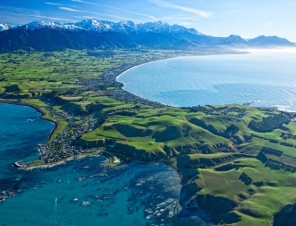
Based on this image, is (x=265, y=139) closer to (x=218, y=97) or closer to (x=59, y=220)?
(x=59, y=220)

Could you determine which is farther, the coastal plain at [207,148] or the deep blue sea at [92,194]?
the coastal plain at [207,148]

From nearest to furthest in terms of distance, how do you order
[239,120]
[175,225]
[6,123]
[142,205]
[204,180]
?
[175,225], [142,205], [204,180], [239,120], [6,123]

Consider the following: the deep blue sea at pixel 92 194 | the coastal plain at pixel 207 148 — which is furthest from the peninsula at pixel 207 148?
the deep blue sea at pixel 92 194

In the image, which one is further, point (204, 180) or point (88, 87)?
point (88, 87)

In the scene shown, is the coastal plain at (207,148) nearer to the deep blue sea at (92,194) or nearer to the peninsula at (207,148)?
the peninsula at (207,148)

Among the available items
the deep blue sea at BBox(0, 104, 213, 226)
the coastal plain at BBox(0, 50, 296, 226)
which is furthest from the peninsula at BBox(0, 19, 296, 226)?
the deep blue sea at BBox(0, 104, 213, 226)

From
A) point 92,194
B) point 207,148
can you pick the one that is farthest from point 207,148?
point 92,194

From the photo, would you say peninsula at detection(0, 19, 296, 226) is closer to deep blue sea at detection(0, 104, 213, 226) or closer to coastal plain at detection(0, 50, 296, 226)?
coastal plain at detection(0, 50, 296, 226)

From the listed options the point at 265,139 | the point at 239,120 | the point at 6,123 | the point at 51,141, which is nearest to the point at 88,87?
the point at 6,123

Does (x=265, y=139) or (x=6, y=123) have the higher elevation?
(x=265, y=139)
